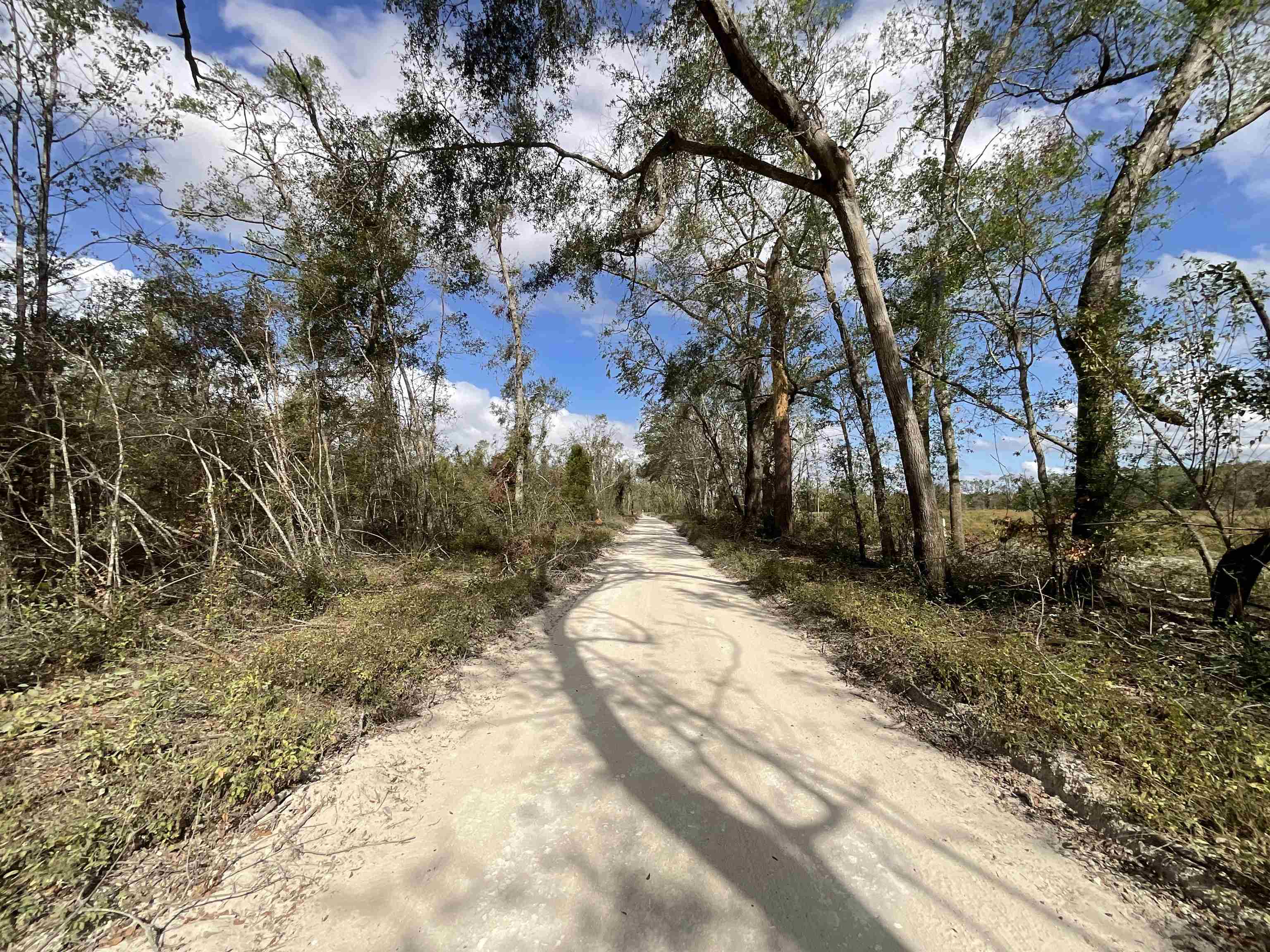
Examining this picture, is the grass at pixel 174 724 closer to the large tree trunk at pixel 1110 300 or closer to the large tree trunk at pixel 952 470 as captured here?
the large tree trunk at pixel 1110 300

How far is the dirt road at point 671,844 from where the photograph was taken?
1.63 m

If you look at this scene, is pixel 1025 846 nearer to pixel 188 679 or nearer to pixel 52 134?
pixel 188 679

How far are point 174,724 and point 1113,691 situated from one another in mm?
5702

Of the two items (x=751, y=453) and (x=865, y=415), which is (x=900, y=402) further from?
(x=751, y=453)

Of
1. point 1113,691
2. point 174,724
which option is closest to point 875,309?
point 1113,691

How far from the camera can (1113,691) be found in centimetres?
282

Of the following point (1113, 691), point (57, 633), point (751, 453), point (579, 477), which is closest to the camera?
point (1113, 691)

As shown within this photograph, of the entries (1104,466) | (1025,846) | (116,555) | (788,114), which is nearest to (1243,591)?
(1104,466)

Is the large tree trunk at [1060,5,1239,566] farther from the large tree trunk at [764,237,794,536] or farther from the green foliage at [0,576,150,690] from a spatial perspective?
the green foliage at [0,576,150,690]

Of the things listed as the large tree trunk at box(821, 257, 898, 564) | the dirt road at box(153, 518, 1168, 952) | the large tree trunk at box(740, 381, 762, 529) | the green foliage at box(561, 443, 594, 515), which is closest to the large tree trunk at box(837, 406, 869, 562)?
the large tree trunk at box(821, 257, 898, 564)

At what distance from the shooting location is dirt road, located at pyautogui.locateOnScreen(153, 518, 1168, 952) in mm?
1627

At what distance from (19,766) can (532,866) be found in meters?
2.60

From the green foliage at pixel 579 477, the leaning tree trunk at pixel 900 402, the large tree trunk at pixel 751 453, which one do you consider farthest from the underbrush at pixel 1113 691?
the green foliage at pixel 579 477

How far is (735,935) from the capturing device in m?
1.61
